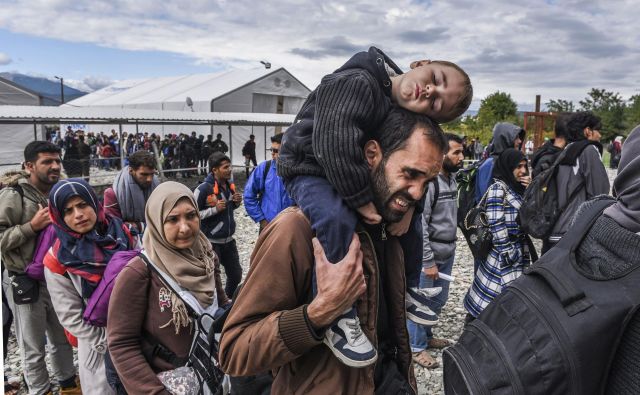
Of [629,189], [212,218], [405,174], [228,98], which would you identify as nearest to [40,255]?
[212,218]

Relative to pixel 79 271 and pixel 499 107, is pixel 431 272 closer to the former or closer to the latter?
pixel 79 271

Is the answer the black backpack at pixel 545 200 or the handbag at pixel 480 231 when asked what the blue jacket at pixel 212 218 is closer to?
the handbag at pixel 480 231

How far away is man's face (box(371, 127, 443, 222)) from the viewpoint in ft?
4.70

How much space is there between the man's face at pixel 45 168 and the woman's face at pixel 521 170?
439cm

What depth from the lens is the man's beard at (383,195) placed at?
57.4 inches

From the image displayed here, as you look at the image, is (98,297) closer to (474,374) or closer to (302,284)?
(302,284)

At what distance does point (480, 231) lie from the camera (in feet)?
13.1

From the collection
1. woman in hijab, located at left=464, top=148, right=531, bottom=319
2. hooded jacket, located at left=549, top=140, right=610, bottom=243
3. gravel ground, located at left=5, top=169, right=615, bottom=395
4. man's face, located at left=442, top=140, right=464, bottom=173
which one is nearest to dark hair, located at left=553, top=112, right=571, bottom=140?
hooded jacket, located at left=549, top=140, right=610, bottom=243

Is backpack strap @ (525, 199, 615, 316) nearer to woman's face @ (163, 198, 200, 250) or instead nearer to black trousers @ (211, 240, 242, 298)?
woman's face @ (163, 198, 200, 250)

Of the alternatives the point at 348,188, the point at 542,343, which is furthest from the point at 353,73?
the point at 542,343

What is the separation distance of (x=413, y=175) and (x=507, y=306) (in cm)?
51

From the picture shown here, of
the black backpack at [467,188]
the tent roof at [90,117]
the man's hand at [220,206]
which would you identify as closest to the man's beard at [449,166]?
the black backpack at [467,188]

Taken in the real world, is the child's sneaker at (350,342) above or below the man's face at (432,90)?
below

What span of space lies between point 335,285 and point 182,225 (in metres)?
1.71
